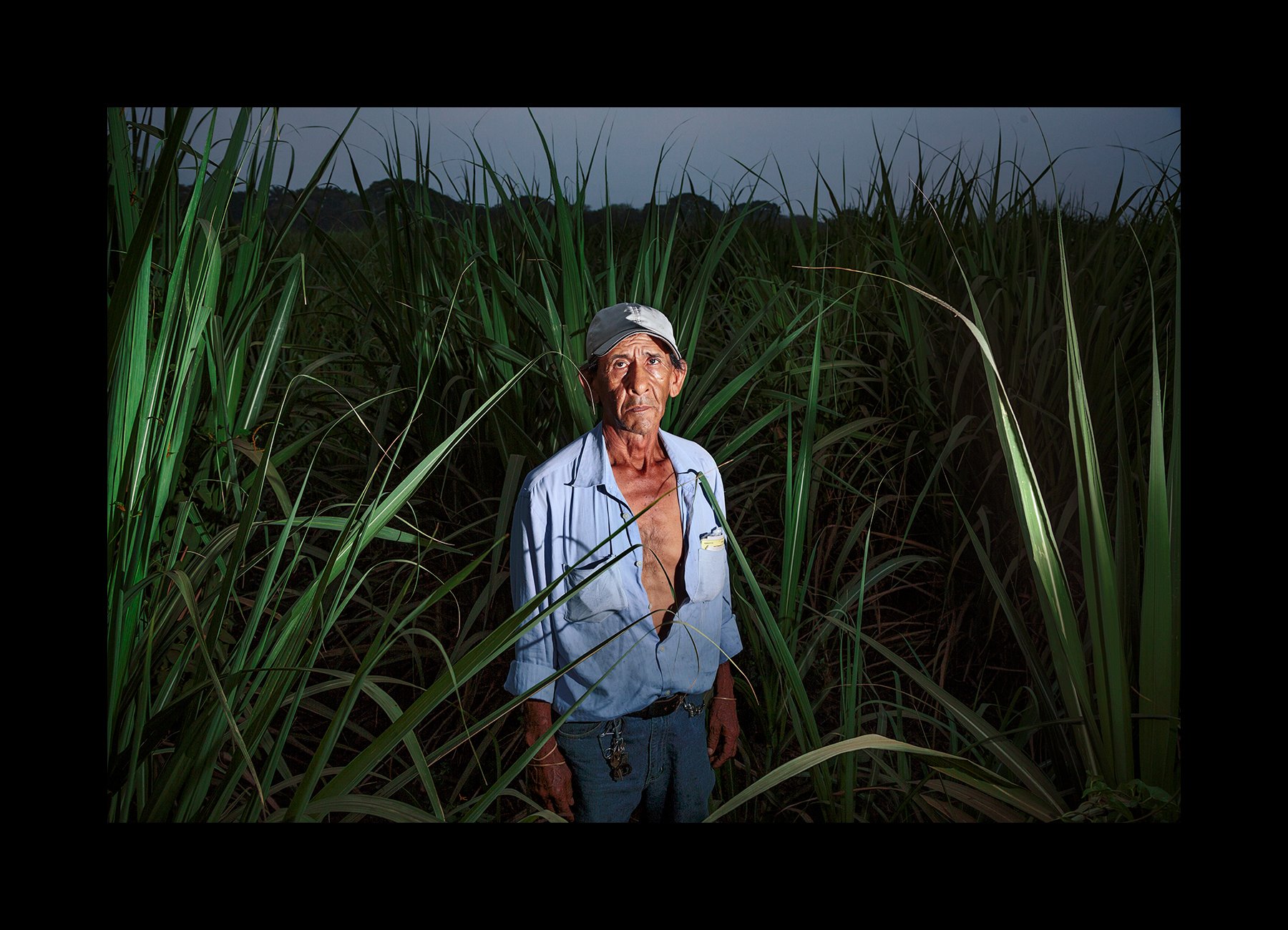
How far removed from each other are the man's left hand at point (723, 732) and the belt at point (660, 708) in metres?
0.07

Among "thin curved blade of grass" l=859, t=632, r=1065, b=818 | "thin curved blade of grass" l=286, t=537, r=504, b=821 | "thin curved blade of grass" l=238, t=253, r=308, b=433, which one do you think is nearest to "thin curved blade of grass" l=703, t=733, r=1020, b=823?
"thin curved blade of grass" l=859, t=632, r=1065, b=818

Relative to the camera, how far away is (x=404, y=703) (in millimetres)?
1186

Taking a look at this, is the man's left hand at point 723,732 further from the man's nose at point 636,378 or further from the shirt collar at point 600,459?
the man's nose at point 636,378

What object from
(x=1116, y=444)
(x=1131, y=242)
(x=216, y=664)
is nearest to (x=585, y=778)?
(x=216, y=664)

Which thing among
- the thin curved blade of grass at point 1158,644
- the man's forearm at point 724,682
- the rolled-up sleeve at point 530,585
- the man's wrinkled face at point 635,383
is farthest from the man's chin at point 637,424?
the thin curved blade of grass at point 1158,644

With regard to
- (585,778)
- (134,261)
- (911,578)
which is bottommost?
(585,778)

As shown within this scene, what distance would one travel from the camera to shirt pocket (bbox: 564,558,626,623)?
1043 millimetres

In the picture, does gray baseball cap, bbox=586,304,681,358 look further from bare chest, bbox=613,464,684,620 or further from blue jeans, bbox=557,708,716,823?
blue jeans, bbox=557,708,716,823

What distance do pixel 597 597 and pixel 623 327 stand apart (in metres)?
0.35

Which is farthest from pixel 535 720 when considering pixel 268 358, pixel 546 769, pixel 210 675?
pixel 268 358

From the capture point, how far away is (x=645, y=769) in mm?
1076

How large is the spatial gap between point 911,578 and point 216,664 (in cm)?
93

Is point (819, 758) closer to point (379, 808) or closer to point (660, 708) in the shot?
point (660, 708)

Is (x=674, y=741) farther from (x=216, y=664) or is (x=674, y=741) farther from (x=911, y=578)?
(x=216, y=664)
